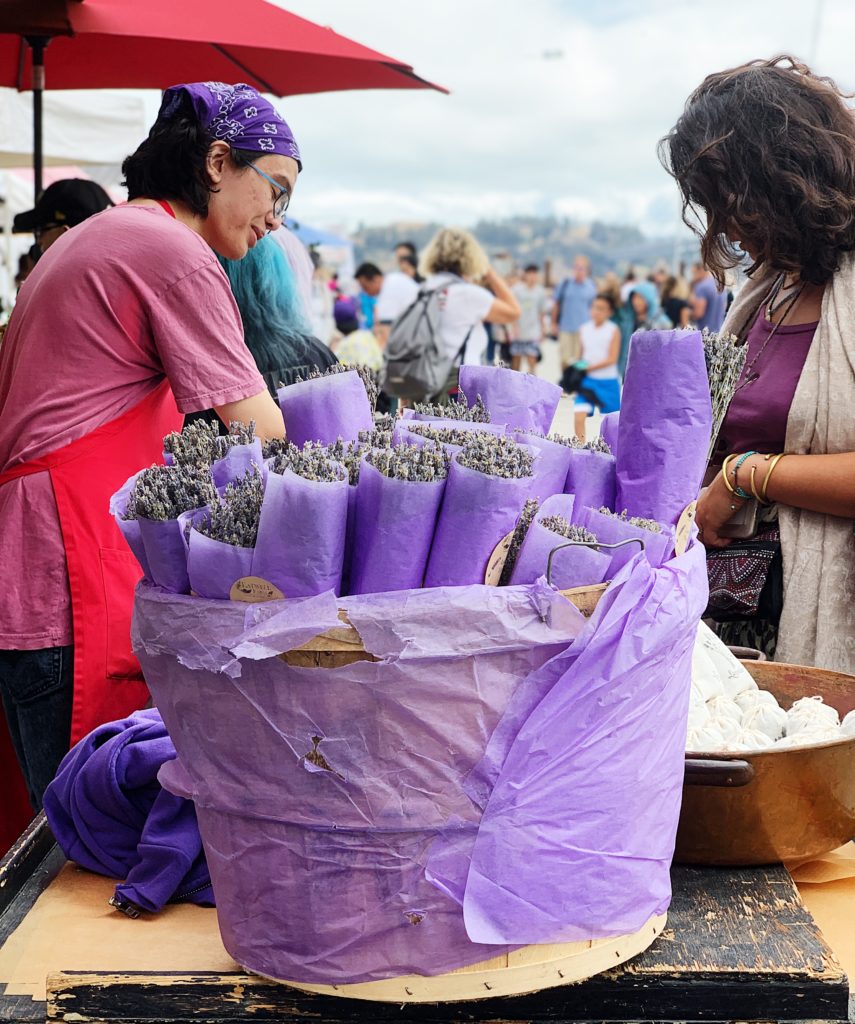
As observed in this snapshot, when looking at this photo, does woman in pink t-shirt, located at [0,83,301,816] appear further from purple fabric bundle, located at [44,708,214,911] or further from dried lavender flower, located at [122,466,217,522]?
dried lavender flower, located at [122,466,217,522]

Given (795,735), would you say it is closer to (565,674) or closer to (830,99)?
(565,674)

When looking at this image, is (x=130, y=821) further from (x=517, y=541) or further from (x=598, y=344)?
(x=598, y=344)

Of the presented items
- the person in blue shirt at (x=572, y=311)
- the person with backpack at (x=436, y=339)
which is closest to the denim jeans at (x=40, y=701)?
the person with backpack at (x=436, y=339)

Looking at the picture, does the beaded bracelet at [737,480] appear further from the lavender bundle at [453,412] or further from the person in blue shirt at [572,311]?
the person in blue shirt at [572,311]

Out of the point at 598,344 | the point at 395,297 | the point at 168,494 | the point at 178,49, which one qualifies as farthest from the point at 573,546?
the point at 598,344

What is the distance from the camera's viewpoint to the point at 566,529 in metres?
1.24

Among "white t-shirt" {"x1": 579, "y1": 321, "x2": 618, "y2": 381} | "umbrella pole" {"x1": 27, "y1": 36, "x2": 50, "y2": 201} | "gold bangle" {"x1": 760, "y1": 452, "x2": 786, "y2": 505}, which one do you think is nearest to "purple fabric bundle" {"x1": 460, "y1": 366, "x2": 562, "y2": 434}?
"gold bangle" {"x1": 760, "y1": 452, "x2": 786, "y2": 505}

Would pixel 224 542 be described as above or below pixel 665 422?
below

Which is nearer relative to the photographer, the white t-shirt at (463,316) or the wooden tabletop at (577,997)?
the wooden tabletop at (577,997)

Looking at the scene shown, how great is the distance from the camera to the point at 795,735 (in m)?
1.64

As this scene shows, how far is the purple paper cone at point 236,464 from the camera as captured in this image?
50.4 inches

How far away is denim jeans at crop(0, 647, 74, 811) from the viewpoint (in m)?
1.96

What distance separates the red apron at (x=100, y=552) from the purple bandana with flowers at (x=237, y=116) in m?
0.46

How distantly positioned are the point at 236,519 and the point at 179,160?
1059mm
